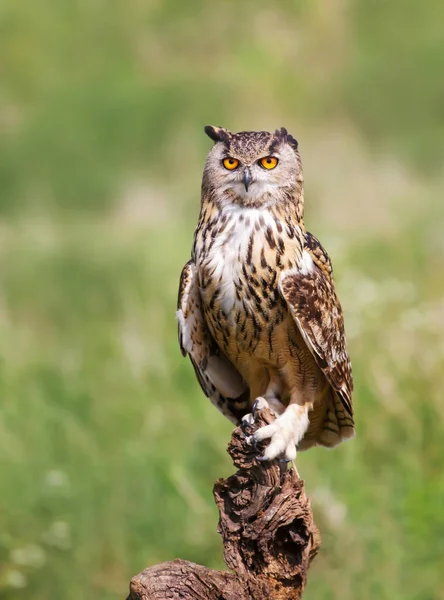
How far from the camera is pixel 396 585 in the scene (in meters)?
5.96

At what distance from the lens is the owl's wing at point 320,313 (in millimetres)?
4738

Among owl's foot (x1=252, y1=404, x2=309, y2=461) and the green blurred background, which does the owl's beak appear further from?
the green blurred background

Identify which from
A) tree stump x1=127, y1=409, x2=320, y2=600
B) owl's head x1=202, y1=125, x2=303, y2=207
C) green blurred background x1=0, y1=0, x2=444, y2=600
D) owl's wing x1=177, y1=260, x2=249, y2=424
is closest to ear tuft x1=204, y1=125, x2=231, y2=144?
owl's head x1=202, y1=125, x2=303, y2=207

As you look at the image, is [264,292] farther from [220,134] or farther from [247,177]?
[220,134]

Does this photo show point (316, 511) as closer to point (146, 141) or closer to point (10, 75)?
point (146, 141)

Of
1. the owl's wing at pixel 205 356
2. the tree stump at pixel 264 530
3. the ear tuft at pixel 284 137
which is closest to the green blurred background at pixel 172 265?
the owl's wing at pixel 205 356

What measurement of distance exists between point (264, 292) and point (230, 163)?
1.76 ft

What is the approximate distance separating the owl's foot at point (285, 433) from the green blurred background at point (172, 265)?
4.30ft

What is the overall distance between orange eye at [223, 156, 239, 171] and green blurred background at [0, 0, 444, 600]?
1938 mm

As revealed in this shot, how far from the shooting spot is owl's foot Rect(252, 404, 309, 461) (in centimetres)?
438

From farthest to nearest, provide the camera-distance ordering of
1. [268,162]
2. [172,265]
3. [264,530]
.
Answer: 1. [172,265]
2. [268,162]
3. [264,530]

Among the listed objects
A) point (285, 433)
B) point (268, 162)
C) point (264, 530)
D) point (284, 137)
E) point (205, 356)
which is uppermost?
point (284, 137)

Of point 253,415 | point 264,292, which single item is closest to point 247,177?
point 264,292

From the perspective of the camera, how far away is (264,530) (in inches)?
167
